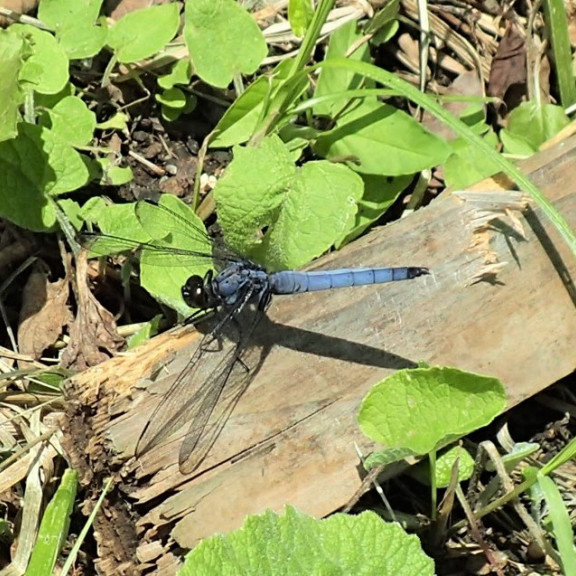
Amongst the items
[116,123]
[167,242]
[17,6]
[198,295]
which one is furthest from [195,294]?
[17,6]

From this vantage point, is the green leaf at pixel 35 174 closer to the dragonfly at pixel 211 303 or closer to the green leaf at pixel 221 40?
the dragonfly at pixel 211 303

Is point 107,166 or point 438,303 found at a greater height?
point 107,166

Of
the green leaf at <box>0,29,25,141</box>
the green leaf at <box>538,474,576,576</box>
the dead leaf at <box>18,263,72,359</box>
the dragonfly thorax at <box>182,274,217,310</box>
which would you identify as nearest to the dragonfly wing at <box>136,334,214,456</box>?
the dragonfly thorax at <box>182,274,217,310</box>

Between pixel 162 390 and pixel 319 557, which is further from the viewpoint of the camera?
pixel 162 390

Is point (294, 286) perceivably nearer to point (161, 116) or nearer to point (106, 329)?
point (106, 329)

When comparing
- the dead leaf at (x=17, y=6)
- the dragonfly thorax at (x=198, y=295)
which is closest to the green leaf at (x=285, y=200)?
the dragonfly thorax at (x=198, y=295)

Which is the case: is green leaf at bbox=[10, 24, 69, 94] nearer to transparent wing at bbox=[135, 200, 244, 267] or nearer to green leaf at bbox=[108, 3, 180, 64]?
green leaf at bbox=[108, 3, 180, 64]

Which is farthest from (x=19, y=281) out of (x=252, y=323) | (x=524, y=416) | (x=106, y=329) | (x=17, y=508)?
(x=524, y=416)

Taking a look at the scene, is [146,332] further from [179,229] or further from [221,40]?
[221,40]
